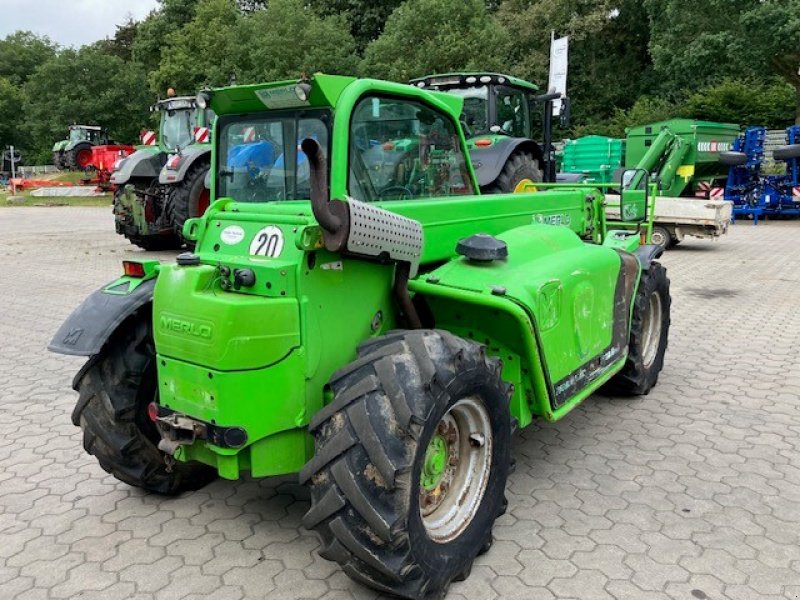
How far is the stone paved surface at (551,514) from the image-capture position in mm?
2932

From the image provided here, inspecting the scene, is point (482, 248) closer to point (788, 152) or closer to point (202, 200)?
point (202, 200)

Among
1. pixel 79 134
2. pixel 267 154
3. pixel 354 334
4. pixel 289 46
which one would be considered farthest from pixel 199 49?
pixel 354 334

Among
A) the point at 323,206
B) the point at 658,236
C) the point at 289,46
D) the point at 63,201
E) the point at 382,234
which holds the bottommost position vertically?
the point at 63,201

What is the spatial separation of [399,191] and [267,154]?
0.70 m

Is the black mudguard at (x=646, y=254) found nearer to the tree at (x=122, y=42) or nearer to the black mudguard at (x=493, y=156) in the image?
the black mudguard at (x=493, y=156)

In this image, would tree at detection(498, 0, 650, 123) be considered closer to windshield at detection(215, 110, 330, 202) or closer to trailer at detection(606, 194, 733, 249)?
trailer at detection(606, 194, 733, 249)

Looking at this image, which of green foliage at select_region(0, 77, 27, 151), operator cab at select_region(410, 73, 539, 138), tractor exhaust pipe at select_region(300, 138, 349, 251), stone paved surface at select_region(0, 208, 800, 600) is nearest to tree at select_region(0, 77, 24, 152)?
green foliage at select_region(0, 77, 27, 151)

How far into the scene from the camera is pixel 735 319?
300 inches

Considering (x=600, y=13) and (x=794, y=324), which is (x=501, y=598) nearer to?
(x=794, y=324)

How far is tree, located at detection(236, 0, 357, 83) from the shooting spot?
27.7m

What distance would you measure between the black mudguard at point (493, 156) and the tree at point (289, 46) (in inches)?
780

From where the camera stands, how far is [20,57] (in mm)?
54719

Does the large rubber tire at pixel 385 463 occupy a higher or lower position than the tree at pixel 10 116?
lower

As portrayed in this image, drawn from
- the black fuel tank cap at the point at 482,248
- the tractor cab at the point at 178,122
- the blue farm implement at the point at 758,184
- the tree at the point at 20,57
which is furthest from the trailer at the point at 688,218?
the tree at the point at 20,57
